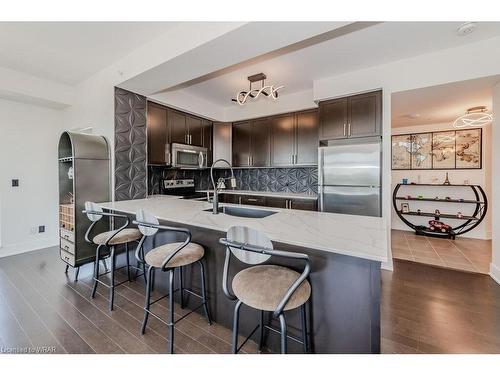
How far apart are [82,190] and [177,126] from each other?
1.83 metres

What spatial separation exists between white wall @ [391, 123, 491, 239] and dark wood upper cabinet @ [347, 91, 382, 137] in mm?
2806

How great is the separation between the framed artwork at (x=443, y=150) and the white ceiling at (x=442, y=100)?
372mm

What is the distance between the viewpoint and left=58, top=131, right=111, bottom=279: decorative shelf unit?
2818 millimetres

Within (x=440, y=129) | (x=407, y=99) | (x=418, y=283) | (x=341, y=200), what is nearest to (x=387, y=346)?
(x=418, y=283)

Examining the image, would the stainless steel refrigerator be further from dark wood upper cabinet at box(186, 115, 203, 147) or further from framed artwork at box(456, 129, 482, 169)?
framed artwork at box(456, 129, 482, 169)

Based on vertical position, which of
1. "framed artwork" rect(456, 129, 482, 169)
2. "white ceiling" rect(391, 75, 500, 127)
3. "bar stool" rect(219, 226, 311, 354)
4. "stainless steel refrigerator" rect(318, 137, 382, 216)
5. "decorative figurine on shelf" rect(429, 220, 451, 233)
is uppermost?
"white ceiling" rect(391, 75, 500, 127)

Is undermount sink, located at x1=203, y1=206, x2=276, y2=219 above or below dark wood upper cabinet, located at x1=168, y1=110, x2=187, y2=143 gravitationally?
below

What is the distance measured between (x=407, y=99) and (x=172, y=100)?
12.0 ft

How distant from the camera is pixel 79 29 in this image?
88.4 inches

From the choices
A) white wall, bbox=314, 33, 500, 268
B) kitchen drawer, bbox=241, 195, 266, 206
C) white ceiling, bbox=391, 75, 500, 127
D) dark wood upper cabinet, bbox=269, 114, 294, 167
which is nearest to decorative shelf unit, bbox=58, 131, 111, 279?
kitchen drawer, bbox=241, 195, 266, 206

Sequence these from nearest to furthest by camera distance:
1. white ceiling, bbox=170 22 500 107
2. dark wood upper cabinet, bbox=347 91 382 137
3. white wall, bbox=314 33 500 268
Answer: white ceiling, bbox=170 22 500 107, white wall, bbox=314 33 500 268, dark wood upper cabinet, bbox=347 91 382 137

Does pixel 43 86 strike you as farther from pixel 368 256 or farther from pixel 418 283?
pixel 418 283

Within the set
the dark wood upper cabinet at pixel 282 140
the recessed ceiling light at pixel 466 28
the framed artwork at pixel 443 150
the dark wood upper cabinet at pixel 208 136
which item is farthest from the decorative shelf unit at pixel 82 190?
the framed artwork at pixel 443 150

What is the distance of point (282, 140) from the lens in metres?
4.27
